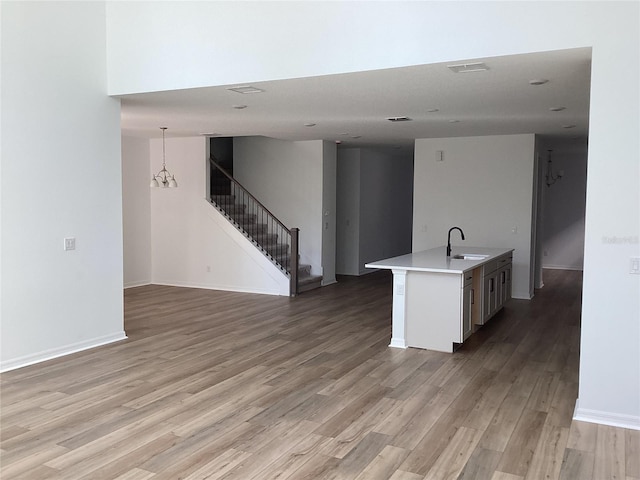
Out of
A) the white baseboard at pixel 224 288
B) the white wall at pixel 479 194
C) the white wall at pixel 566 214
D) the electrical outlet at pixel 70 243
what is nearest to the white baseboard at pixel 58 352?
the electrical outlet at pixel 70 243

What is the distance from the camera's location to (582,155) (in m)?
12.3

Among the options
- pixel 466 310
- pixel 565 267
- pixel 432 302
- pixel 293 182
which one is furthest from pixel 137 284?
pixel 565 267

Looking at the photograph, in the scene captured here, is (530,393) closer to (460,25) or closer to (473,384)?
(473,384)

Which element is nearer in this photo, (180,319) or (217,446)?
(217,446)

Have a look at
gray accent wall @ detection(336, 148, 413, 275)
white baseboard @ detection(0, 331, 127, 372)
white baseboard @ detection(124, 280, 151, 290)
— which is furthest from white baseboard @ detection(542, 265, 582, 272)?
white baseboard @ detection(0, 331, 127, 372)

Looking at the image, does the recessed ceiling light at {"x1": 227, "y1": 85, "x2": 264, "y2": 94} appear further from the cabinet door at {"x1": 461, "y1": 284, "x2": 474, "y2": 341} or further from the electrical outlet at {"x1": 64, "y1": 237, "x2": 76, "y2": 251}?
the cabinet door at {"x1": 461, "y1": 284, "x2": 474, "y2": 341}

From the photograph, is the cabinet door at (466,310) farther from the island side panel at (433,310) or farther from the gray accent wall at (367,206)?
the gray accent wall at (367,206)

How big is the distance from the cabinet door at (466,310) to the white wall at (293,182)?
14.3 feet

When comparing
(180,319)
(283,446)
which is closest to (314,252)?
(180,319)

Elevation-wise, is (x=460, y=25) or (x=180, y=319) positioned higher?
(x=460, y=25)

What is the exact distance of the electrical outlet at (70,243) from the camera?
212 inches

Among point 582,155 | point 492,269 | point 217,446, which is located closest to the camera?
point 217,446

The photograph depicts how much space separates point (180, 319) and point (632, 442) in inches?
203

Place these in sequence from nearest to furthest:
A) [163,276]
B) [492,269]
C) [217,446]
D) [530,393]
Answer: [217,446] → [530,393] → [492,269] → [163,276]
